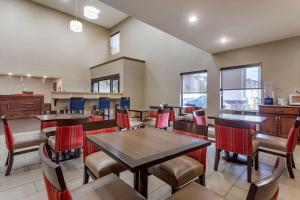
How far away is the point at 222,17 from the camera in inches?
135

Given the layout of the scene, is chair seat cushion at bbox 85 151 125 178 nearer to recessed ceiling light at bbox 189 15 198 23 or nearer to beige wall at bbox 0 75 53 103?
recessed ceiling light at bbox 189 15 198 23

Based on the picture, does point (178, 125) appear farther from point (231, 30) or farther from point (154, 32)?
point (154, 32)

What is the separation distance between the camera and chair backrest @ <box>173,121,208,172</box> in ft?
5.74

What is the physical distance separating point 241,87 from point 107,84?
6.43 metres

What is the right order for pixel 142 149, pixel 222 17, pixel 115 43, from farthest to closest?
1. pixel 115 43
2. pixel 222 17
3. pixel 142 149

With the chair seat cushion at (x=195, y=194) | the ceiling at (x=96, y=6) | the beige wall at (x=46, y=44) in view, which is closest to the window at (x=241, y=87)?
the chair seat cushion at (x=195, y=194)

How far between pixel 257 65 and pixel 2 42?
10.6m

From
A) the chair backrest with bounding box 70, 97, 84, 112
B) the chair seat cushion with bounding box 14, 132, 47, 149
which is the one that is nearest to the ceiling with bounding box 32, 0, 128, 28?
the chair backrest with bounding box 70, 97, 84, 112

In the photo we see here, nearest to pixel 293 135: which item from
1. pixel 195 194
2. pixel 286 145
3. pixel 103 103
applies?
pixel 286 145

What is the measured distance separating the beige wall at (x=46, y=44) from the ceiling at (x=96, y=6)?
354mm

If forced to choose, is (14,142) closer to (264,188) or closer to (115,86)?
(264,188)

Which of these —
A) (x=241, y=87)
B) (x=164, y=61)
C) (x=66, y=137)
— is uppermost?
(x=164, y=61)

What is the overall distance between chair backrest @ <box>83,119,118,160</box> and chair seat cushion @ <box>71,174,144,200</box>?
0.67 metres

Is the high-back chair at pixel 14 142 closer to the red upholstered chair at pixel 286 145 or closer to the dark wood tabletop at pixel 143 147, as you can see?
the dark wood tabletop at pixel 143 147
